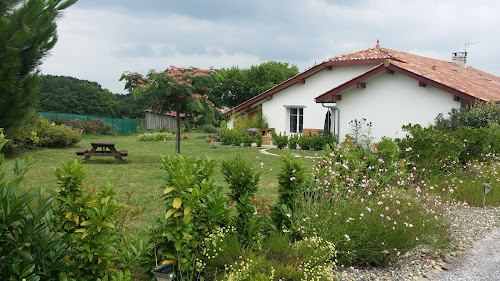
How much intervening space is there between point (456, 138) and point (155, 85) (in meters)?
9.31

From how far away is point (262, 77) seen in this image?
5334 cm

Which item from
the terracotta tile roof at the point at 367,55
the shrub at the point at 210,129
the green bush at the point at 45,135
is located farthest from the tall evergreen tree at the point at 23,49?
the shrub at the point at 210,129

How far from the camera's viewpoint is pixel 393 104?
627 inches

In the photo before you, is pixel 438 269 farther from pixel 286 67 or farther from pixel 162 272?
pixel 286 67

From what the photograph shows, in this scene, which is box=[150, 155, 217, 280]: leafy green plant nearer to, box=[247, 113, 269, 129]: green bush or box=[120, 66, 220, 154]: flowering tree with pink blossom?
box=[120, 66, 220, 154]: flowering tree with pink blossom

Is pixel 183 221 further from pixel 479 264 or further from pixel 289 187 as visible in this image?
pixel 479 264

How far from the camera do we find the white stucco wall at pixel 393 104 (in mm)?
15086

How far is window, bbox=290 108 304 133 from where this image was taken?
23688mm

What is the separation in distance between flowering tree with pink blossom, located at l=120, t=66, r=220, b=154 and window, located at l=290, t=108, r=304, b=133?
9378mm

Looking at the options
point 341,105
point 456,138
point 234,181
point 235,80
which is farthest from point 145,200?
point 235,80

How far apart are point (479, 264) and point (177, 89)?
1066cm

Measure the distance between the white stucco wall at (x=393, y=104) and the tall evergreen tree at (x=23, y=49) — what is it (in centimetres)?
1133

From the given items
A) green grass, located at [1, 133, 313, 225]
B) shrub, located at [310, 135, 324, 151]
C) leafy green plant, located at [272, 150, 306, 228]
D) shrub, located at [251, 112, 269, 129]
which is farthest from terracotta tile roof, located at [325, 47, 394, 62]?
leafy green plant, located at [272, 150, 306, 228]

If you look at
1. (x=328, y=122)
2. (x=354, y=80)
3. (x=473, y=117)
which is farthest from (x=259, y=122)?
(x=473, y=117)
